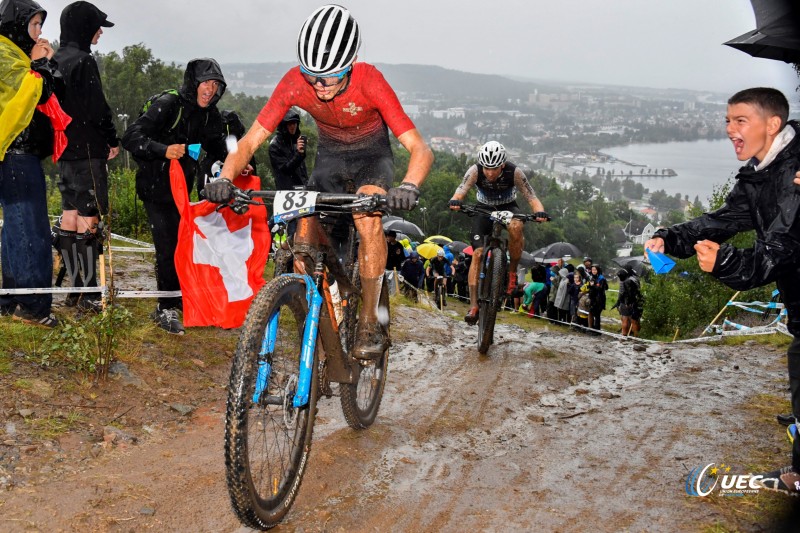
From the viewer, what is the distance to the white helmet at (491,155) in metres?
9.15

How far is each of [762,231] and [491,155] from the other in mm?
5213

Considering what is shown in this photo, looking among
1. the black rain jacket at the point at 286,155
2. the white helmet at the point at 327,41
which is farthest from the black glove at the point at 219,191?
the black rain jacket at the point at 286,155

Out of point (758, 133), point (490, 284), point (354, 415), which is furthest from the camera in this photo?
point (490, 284)

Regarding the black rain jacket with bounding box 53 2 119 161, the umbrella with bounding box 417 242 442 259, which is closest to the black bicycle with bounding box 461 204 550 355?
the black rain jacket with bounding box 53 2 119 161

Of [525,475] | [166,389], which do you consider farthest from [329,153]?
[525,475]

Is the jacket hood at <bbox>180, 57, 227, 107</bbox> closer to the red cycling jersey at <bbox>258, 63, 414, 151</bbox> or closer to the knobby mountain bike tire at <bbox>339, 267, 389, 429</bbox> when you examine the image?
the red cycling jersey at <bbox>258, 63, 414, 151</bbox>

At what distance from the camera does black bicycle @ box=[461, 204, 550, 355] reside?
29.2 ft

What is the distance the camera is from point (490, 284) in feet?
29.8

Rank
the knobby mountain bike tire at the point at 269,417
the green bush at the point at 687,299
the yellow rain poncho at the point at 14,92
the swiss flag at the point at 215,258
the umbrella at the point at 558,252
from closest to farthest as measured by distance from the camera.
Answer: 1. the knobby mountain bike tire at the point at 269,417
2. the yellow rain poncho at the point at 14,92
3. the swiss flag at the point at 215,258
4. the green bush at the point at 687,299
5. the umbrella at the point at 558,252

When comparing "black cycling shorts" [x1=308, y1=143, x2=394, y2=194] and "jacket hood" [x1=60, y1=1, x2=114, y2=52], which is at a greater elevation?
"jacket hood" [x1=60, y1=1, x2=114, y2=52]

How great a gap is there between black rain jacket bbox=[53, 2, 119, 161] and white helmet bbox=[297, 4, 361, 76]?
→ 3108 mm

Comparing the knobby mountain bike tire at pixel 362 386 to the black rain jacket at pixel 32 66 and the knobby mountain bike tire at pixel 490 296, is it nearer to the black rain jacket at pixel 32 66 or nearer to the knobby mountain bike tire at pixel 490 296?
the knobby mountain bike tire at pixel 490 296

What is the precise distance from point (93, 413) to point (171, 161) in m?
2.81

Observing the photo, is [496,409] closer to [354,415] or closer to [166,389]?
[354,415]
